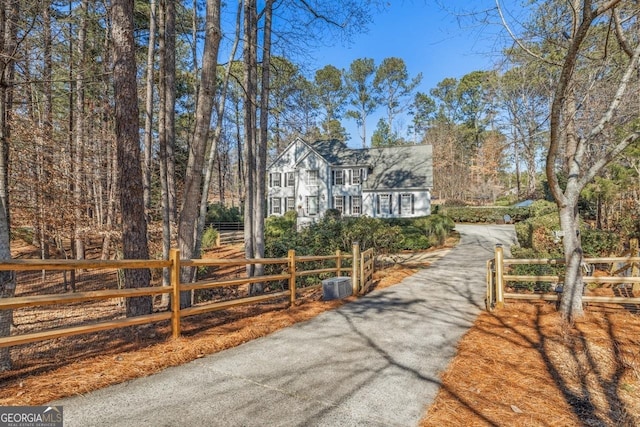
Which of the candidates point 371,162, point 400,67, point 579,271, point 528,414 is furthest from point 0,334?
point 400,67

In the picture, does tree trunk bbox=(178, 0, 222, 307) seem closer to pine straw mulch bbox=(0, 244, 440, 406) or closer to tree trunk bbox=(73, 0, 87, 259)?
pine straw mulch bbox=(0, 244, 440, 406)

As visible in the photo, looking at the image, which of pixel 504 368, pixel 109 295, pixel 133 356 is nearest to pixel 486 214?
pixel 504 368

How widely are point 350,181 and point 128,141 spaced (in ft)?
75.2

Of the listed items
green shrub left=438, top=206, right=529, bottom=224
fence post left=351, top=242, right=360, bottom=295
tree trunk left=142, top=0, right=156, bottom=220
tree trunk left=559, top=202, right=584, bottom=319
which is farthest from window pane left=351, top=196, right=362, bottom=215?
tree trunk left=559, top=202, right=584, bottom=319

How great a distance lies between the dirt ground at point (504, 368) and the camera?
9.46 ft

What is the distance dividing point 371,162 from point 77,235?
21.9 meters

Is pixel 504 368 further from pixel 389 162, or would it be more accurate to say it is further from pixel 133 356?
pixel 389 162

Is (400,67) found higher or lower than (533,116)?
higher

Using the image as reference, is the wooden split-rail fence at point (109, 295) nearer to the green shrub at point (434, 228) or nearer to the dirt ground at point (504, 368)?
the dirt ground at point (504, 368)

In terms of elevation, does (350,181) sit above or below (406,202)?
above

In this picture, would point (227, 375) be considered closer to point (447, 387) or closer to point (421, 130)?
point (447, 387)

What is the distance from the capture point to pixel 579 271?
18.1 ft

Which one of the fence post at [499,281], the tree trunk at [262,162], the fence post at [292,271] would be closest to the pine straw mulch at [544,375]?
the fence post at [499,281]

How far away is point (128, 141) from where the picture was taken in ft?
17.0
